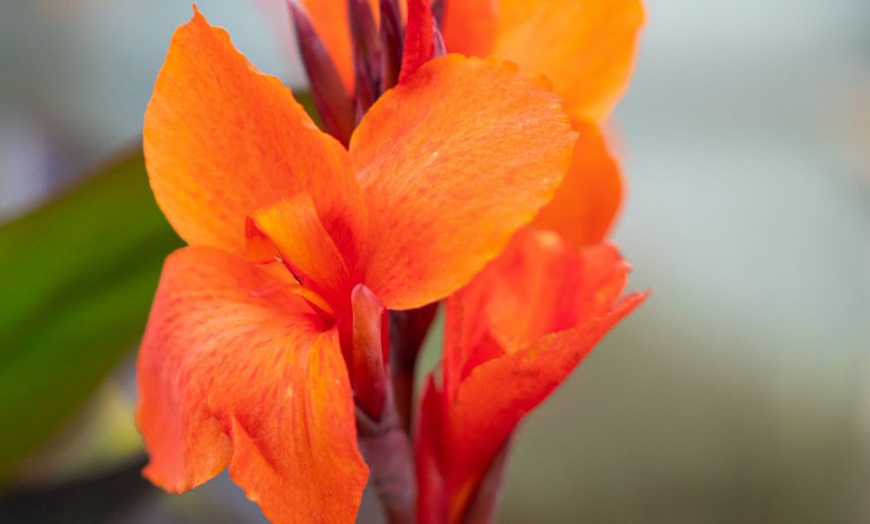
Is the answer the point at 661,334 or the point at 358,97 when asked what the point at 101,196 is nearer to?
the point at 358,97

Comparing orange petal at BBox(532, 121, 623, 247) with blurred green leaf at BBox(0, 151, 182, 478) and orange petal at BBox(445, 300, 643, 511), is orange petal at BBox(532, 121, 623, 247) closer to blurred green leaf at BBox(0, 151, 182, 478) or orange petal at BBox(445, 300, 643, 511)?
orange petal at BBox(445, 300, 643, 511)

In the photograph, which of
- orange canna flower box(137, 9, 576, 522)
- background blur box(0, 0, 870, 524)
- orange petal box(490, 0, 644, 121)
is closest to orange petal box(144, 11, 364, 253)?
orange canna flower box(137, 9, 576, 522)

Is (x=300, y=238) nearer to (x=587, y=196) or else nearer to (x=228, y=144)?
(x=228, y=144)

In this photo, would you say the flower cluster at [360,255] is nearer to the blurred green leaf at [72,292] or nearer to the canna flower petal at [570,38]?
the canna flower petal at [570,38]

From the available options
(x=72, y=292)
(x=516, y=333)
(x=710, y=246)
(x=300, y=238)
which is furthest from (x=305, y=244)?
(x=710, y=246)

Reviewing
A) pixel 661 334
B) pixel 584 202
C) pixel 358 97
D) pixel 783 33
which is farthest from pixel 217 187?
pixel 783 33
